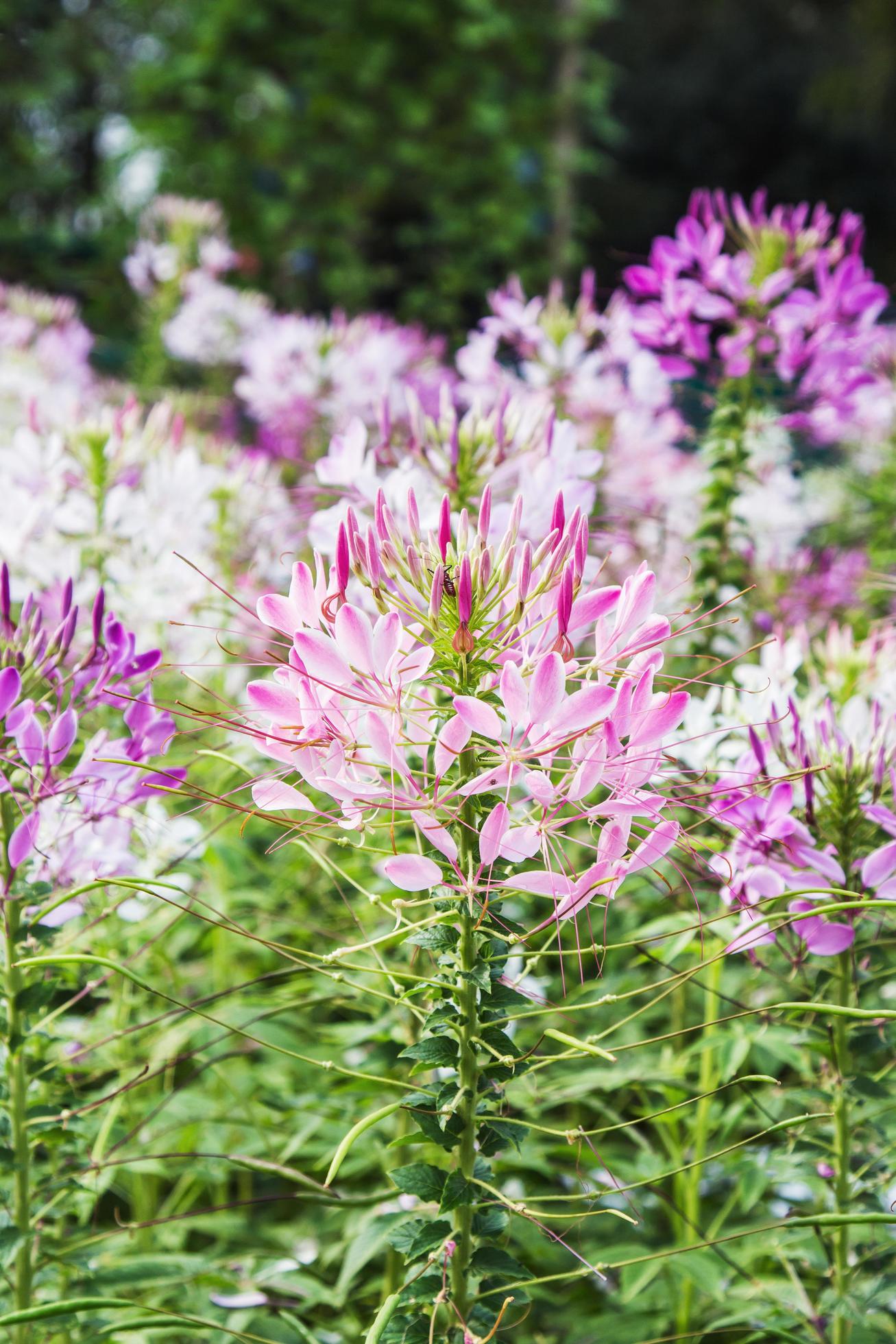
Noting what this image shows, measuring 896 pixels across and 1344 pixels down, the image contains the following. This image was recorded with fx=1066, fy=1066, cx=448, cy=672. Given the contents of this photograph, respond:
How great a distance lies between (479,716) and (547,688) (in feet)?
0.18

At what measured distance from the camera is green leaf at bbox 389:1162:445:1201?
0.91 m

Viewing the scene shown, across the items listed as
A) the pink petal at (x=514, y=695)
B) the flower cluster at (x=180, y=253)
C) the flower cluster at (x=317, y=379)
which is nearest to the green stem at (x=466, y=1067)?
the pink petal at (x=514, y=695)

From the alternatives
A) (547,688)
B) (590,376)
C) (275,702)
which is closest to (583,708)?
(547,688)

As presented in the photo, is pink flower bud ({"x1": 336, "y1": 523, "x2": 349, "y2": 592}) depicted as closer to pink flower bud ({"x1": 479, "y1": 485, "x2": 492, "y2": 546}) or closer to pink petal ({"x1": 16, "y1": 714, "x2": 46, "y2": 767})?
pink flower bud ({"x1": 479, "y1": 485, "x2": 492, "y2": 546})

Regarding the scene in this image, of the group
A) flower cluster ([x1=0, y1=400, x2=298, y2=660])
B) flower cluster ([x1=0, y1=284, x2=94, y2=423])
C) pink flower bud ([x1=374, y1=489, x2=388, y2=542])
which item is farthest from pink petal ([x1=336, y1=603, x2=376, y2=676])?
flower cluster ([x1=0, y1=284, x2=94, y2=423])

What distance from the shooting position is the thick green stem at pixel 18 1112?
1018 mm

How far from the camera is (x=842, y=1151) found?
1.11 metres

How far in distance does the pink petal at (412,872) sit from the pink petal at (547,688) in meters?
0.14

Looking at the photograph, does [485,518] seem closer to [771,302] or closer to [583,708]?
[583,708]

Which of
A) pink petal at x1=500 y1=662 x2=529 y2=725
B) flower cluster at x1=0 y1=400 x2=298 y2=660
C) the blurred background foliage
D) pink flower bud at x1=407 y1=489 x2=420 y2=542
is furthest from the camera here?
the blurred background foliage

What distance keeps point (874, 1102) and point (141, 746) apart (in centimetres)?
83

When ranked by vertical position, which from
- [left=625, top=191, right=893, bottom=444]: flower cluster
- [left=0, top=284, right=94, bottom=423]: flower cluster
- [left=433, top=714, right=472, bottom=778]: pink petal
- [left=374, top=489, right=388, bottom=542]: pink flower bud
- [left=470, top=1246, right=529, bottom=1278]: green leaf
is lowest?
[left=470, top=1246, right=529, bottom=1278]: green leaf

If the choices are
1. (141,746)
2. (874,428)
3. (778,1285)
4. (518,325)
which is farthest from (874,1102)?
(874,428)

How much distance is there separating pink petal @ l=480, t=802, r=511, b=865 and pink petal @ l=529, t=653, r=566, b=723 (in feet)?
0.24
